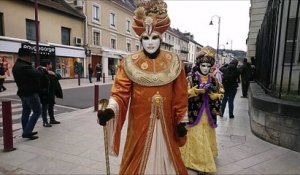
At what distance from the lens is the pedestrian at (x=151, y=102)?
102 inches

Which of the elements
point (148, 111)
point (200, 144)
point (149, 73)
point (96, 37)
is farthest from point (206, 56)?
point (96, 37)

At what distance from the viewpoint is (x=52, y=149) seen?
479 cm

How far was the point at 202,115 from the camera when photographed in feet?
13.0

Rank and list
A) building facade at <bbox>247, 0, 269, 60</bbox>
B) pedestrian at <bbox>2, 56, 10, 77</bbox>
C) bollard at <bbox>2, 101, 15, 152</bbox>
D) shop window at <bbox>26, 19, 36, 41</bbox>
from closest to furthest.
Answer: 1. bollard at <bbox>2, 101, 15, 152</bbox>
2. building facade at <bbox>247, 0, 269, 60</bbox>
3. pedestrian at <bbox>2, 56, 10, 77</bbox>
4. shop window at <bbox>26, 19, 36, 41</bbox>

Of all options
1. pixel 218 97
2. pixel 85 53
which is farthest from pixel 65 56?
pixel 218 97

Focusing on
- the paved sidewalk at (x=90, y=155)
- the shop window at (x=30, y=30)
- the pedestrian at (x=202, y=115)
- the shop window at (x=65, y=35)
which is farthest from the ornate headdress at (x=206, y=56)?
the shop window at (x=65, y=35)

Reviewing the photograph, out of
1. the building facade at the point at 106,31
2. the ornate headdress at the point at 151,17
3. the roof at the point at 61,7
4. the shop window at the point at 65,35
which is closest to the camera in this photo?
the ornate headdress at the point at 151,17

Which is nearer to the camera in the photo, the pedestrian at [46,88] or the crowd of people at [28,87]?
the crowd of people at [28,87]

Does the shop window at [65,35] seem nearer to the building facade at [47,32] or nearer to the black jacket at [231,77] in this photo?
the building facade at [47,32]

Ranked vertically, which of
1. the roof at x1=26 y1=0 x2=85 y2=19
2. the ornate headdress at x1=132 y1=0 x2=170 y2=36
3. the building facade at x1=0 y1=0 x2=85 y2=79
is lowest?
the ornate headdress at x1=132 y1=0 x2=170 y2=36

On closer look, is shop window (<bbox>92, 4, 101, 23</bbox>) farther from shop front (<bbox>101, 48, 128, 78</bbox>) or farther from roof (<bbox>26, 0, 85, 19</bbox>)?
shop front (<bbox>101, 48, 128, 78</bbox>)

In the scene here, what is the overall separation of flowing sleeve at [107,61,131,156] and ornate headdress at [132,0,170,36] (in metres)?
0.44

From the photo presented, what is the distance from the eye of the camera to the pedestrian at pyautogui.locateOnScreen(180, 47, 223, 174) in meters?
3.77

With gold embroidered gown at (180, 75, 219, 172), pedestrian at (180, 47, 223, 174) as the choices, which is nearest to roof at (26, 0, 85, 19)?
pedestrian at (180, 47, 223, 174)
